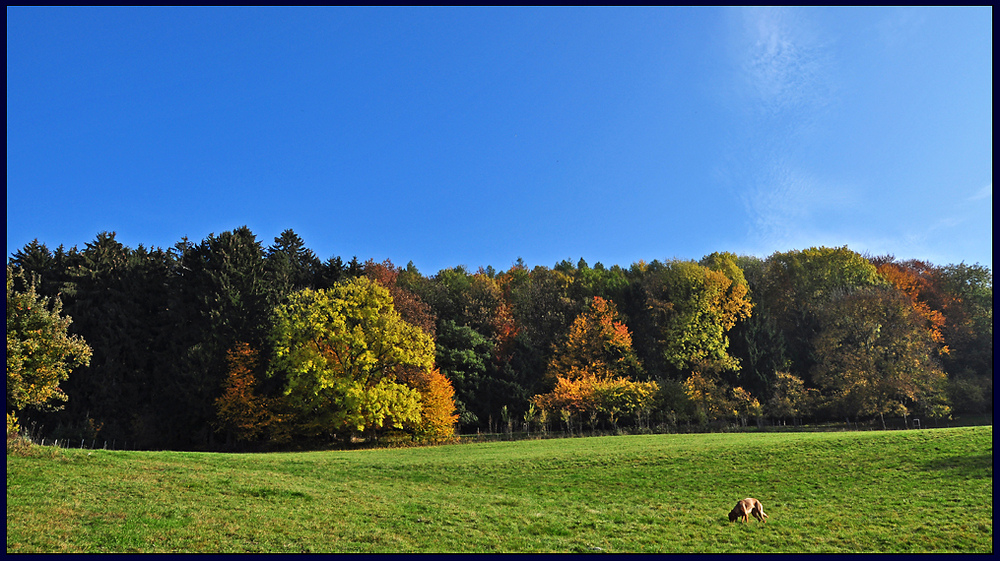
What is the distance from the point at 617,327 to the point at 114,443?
129 feet

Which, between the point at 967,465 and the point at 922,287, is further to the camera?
the point at 922,287

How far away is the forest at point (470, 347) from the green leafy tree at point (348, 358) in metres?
0.15

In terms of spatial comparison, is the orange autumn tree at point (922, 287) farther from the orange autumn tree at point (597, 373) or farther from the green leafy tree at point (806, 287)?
the orange autumn tree at point (597, 373)

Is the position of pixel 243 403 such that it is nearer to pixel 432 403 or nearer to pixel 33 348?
pixel 432 403

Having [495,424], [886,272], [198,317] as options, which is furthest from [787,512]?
[886,272]

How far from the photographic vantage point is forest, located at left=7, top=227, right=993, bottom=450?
37.9 m

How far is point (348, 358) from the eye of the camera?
3747 cm

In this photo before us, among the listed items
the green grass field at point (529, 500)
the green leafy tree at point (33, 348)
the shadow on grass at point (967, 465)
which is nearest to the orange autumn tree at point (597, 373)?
the green grass field at point (529, 500)

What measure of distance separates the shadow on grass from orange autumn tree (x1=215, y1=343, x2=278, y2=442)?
1412 inches

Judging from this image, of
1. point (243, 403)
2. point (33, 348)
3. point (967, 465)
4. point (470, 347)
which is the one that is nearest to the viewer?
point (967, 465)

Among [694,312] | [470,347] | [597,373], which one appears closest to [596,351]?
[597,373]

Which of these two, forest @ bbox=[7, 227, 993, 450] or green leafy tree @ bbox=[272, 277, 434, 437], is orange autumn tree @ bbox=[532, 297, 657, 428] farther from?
green leafy tree @ bbox=[272, 277, 434, 437]

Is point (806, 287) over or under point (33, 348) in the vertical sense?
over

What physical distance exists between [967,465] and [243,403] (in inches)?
1523
